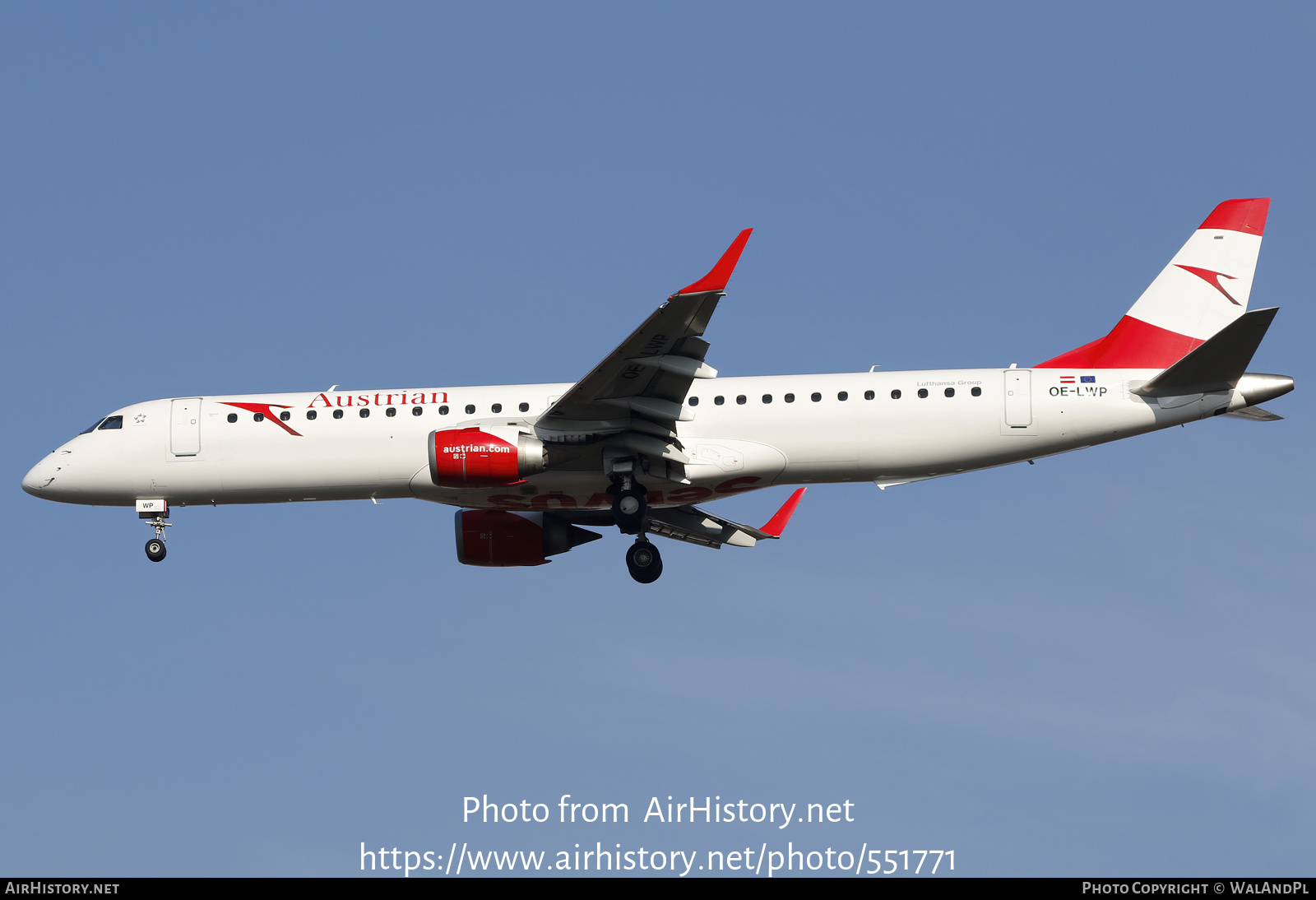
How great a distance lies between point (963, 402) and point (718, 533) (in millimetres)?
7591

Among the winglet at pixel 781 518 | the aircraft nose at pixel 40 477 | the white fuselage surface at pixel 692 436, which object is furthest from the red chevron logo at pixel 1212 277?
the aircraft nose at pixel 40 477

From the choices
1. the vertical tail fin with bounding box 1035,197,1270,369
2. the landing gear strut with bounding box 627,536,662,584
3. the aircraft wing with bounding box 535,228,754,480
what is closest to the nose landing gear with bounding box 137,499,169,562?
the aircraft wing with bounding box 535,228,754,480

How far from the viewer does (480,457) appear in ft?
97.3

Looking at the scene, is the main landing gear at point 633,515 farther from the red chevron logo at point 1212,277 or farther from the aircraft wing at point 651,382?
the red chevron logo at point 1212,277

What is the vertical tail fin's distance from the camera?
31.7 m

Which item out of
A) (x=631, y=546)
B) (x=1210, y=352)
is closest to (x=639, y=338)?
(x=631, y=546)

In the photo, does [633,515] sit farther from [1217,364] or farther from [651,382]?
[1217,364]

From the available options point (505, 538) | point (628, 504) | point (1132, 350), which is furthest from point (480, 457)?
point (1132, 350)

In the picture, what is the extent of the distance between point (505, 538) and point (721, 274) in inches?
396

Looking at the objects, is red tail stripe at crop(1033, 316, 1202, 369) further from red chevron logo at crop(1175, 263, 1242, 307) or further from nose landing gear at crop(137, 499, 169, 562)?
nose landing gear at crop(137, 499, 169, 562)

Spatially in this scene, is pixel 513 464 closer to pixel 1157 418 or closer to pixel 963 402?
pixel 963 402

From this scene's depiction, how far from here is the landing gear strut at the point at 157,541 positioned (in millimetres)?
32812

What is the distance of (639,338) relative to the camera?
1111 inches

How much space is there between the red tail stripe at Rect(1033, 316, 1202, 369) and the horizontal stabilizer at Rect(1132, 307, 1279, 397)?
3.83ft
